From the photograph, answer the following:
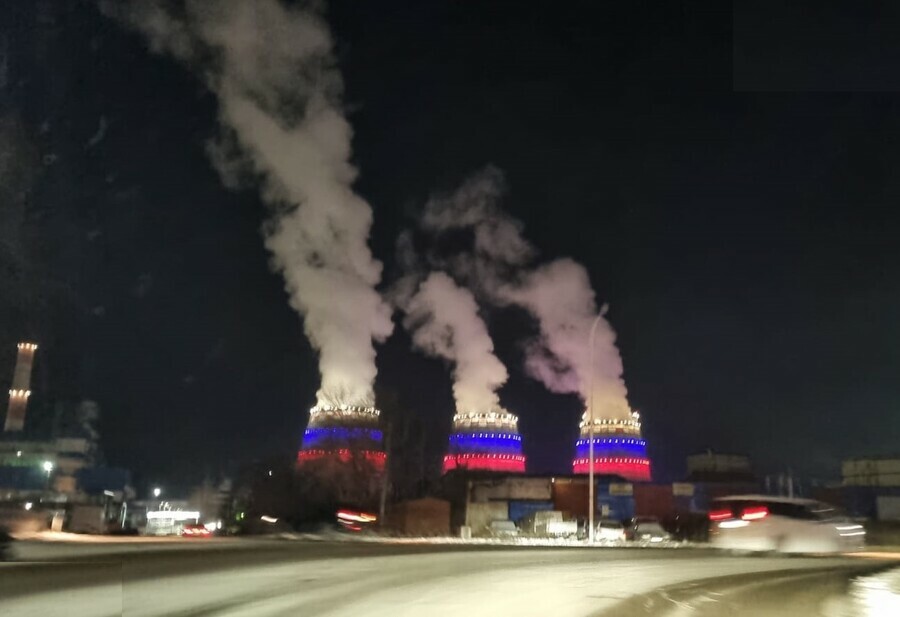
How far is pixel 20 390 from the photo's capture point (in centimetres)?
10575

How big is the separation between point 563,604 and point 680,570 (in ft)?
15.5

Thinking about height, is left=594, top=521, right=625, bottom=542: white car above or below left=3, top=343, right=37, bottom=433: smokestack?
below

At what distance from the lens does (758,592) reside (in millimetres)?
11359

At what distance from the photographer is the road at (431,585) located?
989 cm

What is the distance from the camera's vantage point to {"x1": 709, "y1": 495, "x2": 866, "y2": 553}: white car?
2088cm

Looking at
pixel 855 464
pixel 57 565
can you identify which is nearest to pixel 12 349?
pixel 57 565

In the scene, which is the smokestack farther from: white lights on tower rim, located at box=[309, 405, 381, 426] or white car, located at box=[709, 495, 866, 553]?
white car, located at box=[709, 495, 866, 553]

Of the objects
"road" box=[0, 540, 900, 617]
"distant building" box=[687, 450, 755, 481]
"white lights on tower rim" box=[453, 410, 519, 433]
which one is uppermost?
"white lights on tower rim" box=[453, 410, 519, 433]

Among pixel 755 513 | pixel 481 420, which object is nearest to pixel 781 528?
pixel 755 513

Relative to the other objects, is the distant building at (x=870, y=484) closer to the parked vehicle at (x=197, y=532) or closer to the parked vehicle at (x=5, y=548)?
the parked vehicle at (x=197, y=532)

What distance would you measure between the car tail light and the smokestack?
59352 millimetres

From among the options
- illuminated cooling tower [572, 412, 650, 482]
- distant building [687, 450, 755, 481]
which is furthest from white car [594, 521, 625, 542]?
distant building [687, 450, 755, 481]

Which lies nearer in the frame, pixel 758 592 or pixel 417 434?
pixel 758 592

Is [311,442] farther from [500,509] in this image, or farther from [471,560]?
[471,560]
